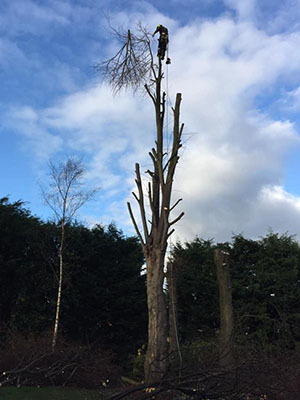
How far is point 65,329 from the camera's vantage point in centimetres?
1812

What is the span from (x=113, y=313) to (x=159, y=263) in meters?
12.9

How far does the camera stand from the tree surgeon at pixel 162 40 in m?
9.00

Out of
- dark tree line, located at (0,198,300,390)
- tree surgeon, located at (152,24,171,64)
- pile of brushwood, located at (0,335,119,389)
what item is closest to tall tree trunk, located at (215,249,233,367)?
pile of brushwood, located at (0,335,119,389)

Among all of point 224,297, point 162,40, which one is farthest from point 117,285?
point 162,40

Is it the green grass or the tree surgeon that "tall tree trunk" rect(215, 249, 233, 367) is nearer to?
the green grass

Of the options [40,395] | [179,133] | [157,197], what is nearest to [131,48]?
[179,133]

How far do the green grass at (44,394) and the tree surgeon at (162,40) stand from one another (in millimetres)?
7834

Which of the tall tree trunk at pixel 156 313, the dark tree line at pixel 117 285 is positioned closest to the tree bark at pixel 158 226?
the tall tree trunk at pixel 156 313

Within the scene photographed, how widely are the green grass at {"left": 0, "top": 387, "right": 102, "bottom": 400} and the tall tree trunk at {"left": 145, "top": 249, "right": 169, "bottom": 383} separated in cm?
189

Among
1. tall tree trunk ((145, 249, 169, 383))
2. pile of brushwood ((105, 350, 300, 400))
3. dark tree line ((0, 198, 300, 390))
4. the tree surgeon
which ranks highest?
the tree surgeon

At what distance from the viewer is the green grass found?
8906mm

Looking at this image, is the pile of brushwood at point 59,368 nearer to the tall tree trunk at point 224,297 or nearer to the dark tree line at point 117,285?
the tall tree trunk at point 224,297

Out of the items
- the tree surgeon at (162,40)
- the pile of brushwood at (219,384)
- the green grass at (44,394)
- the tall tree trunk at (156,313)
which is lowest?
the green grass at (44,394)

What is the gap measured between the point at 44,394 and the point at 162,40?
878cm
